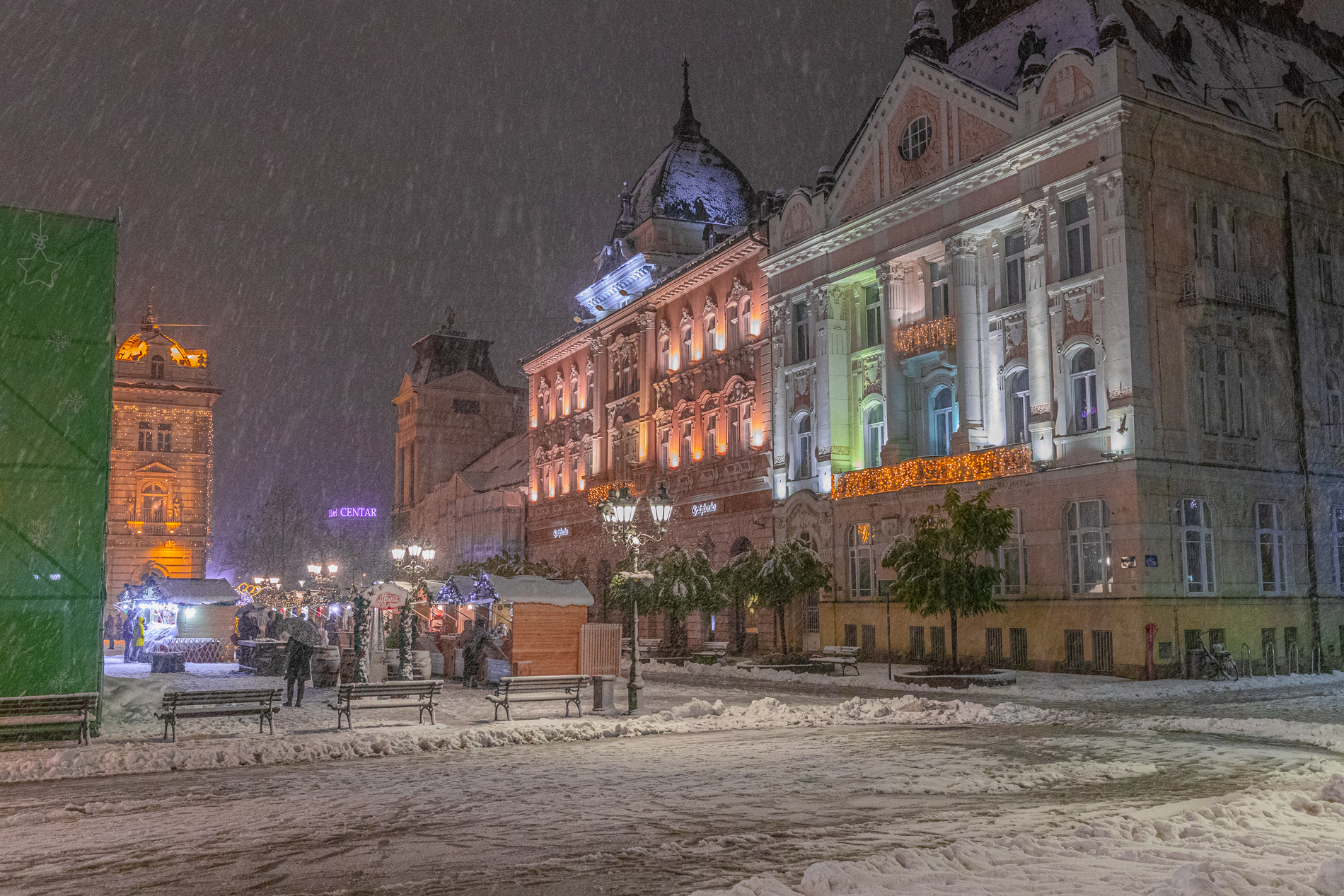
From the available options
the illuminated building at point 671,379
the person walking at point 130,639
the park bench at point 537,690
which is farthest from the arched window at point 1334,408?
the person walking at point 130,639

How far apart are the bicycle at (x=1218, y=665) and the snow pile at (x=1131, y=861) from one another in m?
19.1

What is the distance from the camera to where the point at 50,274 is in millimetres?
18703

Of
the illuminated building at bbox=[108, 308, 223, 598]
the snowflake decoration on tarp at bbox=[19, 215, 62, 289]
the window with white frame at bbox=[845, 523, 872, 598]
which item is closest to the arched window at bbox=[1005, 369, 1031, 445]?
the window with white frame at bbox=[845, 523, 872, 598]

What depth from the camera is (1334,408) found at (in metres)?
33.7

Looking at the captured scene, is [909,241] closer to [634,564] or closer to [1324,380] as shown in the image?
[1324,380]

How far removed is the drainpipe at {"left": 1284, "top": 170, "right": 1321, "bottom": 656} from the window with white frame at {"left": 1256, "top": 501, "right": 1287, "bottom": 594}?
A: 0.93m

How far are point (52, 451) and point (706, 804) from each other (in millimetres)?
12391

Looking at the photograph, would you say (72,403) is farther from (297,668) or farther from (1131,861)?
(1131,861)

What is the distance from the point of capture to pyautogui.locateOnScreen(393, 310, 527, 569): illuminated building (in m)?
79.9

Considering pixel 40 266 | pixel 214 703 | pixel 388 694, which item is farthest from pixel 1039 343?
pixel 40 266

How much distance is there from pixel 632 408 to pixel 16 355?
37522 mm

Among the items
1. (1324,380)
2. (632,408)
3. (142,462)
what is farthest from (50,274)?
(142,462)

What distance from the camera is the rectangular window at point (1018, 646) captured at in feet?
105

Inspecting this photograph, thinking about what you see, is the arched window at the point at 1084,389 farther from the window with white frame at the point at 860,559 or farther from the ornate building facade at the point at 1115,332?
the window with white frame at the point at 860,559
